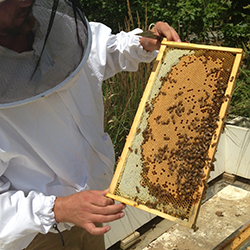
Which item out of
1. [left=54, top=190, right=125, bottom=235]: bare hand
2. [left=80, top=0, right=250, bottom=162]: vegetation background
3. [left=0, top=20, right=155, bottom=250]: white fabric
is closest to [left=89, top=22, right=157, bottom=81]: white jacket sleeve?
[left=0, top=20, right=155, bottom=250]: white fabric

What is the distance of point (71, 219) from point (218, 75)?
44.6 inches

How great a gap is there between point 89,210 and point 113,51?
3.67 feet

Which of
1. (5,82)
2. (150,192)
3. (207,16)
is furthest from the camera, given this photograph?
(207,16)

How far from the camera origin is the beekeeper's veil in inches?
52.6

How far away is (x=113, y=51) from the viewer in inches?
80.7

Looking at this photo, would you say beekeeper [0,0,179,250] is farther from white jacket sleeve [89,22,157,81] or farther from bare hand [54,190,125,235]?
white jacket sleeve [89,22,157,81]

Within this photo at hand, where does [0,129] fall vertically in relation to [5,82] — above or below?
below

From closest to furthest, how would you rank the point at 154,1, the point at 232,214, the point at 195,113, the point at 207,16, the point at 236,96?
the point at 195,113
the point at 232,214
the point at 236,96
the point at 207,16
the point at 154,1

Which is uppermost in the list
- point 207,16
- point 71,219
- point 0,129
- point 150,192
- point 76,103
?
point 207,16

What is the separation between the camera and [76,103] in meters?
1.79

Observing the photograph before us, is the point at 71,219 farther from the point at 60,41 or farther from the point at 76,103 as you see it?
Answer: the point at 60,41

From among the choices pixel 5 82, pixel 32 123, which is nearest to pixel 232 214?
pixel 32 123

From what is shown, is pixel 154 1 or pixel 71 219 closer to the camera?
pixel 71 219

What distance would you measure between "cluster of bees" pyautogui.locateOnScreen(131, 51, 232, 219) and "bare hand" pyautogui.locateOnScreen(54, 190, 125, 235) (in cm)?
18
